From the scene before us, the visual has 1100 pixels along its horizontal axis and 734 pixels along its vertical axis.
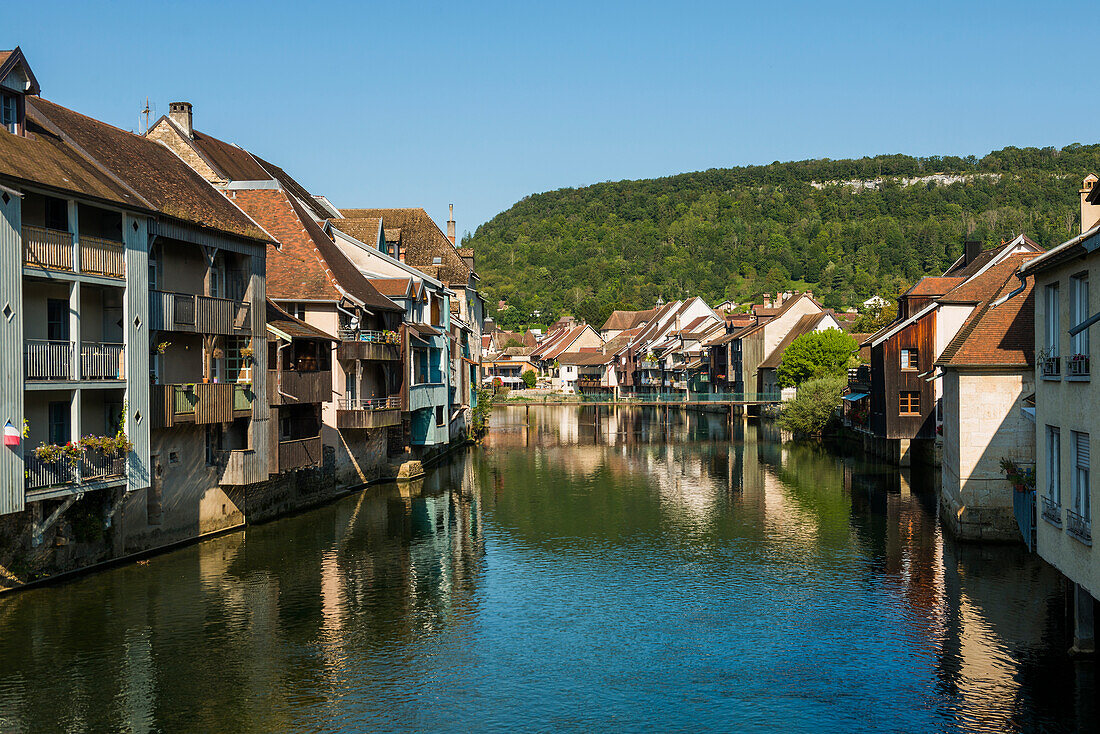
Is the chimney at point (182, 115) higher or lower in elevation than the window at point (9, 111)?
higher

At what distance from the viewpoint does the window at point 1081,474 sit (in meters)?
16.8

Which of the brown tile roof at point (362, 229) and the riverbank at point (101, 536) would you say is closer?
the riverbank at point (101, 536)

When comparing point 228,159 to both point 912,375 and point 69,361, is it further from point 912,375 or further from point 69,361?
point 912,375

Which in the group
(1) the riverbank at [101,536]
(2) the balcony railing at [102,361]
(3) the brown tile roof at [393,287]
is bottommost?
(1) the riverbank at [101,536]

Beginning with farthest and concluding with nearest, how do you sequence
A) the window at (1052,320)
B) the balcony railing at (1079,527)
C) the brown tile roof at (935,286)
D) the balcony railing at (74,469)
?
the brown tile roof at (935,286), the balcony railing at (74,469), the window at (1052,320), the balcony railing at (1079,527)

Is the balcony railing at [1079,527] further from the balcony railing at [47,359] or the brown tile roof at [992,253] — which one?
the brown tile roof at [992,253]

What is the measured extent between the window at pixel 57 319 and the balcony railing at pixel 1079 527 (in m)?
22.4

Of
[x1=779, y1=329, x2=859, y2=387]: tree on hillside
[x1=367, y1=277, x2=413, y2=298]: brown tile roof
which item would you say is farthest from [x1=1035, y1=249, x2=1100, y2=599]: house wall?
[x1=779, y1=329, x2=859, y2=387]: tree on hillside

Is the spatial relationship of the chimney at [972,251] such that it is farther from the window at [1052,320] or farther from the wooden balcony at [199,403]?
the wooden balcony at [199,403]

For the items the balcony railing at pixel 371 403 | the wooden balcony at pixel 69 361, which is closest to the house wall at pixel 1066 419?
the wooden balcony at pixel 69 361

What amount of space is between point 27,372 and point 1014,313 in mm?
28006

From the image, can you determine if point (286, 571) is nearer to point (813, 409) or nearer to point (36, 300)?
point (36, 300)

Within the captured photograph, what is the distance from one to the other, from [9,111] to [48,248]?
441cm

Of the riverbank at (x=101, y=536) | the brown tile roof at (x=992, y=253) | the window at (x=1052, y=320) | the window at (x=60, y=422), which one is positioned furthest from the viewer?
the brown tile roof at (x=992, y=253)
